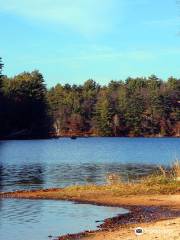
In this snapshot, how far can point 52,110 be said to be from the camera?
19800 cm

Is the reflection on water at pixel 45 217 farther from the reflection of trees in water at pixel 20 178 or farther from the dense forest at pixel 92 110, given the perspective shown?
the dense forest at pixel 92 110

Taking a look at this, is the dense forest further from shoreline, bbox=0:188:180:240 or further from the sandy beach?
the sandy beach

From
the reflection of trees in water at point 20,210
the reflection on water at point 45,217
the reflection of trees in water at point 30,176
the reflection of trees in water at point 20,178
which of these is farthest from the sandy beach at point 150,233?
the reflection of trees in water at point 30,176

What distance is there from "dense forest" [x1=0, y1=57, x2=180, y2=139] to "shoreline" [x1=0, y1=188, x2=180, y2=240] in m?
100.0

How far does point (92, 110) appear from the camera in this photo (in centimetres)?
19125

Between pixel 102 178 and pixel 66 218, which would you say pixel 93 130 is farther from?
pixel 66 218

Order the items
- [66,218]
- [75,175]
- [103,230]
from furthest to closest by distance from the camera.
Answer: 1. [75,175]
2. [66,218]
3. [103,230]

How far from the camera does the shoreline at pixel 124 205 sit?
2097 centimetres

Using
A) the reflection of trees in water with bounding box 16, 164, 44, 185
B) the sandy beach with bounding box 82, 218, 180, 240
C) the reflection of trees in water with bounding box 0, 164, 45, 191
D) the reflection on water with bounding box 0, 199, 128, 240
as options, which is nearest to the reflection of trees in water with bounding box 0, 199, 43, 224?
the reflection on water with bounding box 0, 199, 128, 240

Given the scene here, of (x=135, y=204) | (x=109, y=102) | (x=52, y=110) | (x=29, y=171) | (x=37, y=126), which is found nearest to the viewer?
(x=135, y=204)

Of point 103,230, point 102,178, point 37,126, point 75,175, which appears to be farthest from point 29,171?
point 37,126

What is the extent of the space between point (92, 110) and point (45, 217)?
167025 millimetres

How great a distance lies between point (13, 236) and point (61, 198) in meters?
10.8

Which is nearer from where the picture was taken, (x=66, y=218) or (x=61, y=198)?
(x=66, y=218)
